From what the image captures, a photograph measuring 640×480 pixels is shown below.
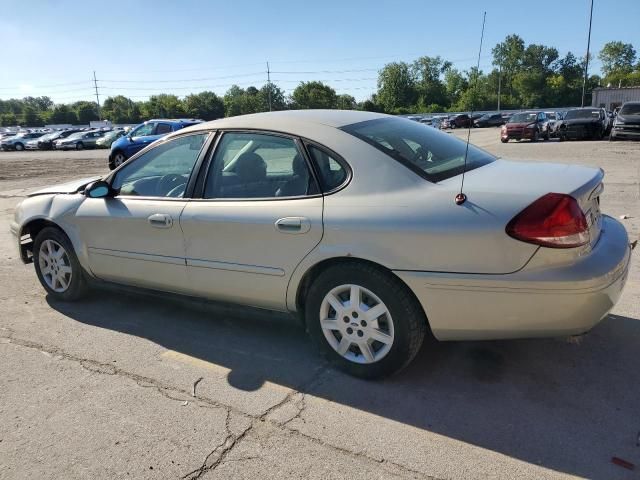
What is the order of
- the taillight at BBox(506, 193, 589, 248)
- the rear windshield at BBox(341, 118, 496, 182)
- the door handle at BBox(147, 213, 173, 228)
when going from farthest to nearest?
the door handle at BBox(147, 213, 173, 228)
the rear windshield at BBox(341, 118, 496, 182)
the taillight at BBox(506, 193, 589, 248)

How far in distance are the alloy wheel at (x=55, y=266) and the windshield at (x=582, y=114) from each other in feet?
84.0

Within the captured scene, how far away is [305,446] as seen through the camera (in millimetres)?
2639

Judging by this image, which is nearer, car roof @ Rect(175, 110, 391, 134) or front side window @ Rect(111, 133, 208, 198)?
car roof @ Rect(175, 110, 391, 134)

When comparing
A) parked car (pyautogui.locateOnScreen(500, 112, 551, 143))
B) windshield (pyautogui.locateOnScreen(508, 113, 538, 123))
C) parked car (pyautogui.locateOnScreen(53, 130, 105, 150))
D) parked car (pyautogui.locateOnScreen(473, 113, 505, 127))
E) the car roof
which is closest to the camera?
the car roof

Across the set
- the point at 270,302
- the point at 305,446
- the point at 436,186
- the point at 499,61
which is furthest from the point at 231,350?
the point at 499,61

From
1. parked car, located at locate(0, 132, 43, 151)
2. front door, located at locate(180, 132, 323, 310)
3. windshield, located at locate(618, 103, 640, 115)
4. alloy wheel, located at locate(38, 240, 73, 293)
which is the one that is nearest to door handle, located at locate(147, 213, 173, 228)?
front door, located at locate(180, 132, 323, 310)

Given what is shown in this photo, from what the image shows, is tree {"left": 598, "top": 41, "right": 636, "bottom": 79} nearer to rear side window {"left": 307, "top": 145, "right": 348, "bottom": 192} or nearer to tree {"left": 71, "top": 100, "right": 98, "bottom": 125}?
tree {"left": 71, "top": 100, "right": 98, "bottom": 125}

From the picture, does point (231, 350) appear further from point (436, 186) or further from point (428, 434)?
point (436, 186)

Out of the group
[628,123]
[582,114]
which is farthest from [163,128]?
[582,114]

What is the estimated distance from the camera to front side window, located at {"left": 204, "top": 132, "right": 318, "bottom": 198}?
335 cm

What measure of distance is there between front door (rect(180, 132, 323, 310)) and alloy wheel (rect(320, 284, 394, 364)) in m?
0.33

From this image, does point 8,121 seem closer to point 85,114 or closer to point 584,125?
point 85,114

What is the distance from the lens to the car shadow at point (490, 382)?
2582mm

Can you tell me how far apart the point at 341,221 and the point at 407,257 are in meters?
0.44
